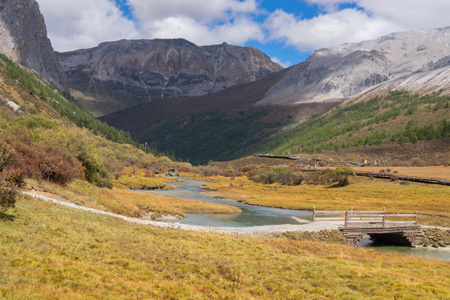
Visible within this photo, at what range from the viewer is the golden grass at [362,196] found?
54812 mm

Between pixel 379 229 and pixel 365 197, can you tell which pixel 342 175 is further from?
pixel 379 229

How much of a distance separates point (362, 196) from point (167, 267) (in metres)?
62.4

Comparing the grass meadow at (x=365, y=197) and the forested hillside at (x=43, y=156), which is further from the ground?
the forested hillside at (x=43, y=156)

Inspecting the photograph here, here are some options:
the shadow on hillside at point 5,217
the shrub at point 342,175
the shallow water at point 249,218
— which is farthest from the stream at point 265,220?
the shrub at point 342,175

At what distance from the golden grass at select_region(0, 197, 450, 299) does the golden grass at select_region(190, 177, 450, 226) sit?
3018 cm

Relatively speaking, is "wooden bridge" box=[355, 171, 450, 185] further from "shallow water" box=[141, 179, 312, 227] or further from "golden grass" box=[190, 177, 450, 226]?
"shallow water" box=[141, 179, 312, 227]

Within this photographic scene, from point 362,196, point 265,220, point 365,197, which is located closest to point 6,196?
point 265,220

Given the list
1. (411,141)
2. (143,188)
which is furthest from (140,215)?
(411,141)

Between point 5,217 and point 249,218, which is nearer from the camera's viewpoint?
point 5,217

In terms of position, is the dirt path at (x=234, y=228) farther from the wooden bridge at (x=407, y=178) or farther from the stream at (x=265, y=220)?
the wooden bridge at (x=407, y=178)

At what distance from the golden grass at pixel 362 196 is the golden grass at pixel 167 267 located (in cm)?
3018

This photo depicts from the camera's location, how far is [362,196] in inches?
2768

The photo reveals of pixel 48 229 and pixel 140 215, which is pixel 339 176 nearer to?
pixel 140 215

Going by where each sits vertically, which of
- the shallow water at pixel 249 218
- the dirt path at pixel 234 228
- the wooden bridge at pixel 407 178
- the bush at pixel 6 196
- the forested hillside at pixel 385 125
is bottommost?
the shallow water at pixel 249 218
